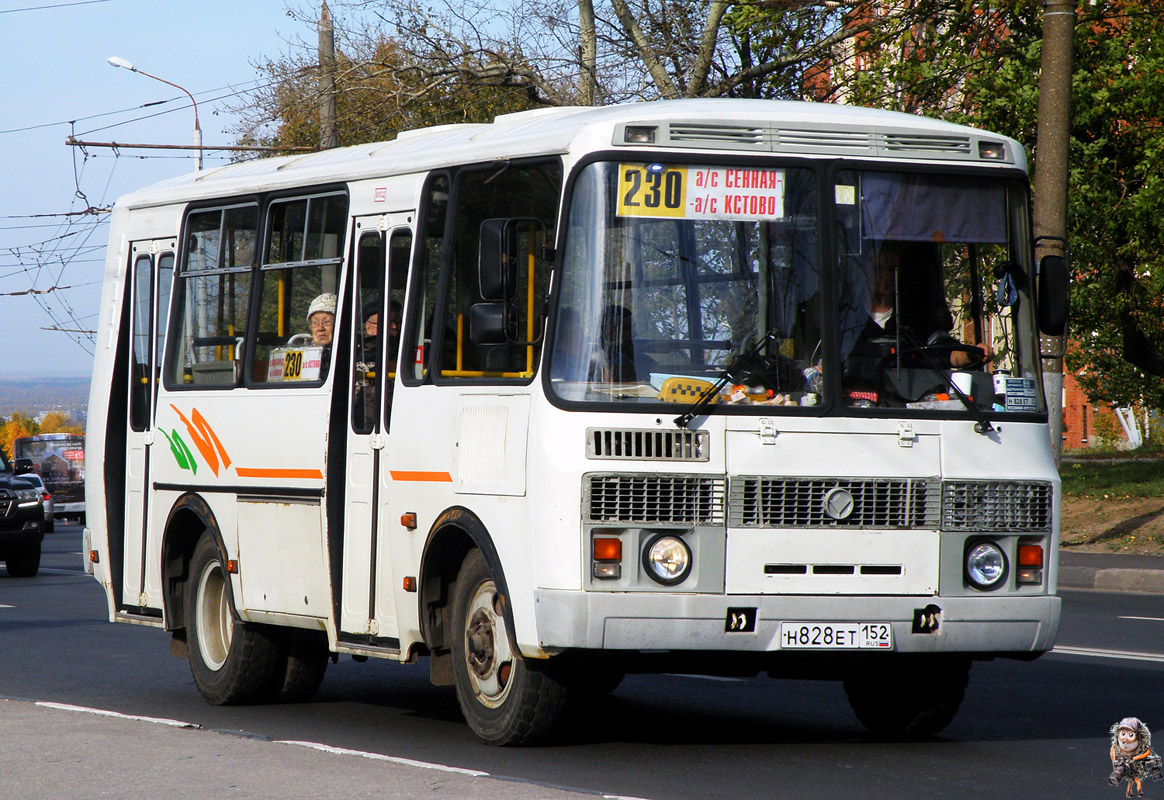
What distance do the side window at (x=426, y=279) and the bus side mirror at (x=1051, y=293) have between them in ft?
8.95

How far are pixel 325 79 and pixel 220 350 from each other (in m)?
18.8

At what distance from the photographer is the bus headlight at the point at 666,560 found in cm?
745

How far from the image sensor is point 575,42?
2838 cm

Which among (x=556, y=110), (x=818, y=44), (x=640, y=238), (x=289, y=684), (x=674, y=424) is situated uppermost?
(x=818, y=44)

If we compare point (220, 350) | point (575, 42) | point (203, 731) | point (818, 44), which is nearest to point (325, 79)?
point (575, 42)

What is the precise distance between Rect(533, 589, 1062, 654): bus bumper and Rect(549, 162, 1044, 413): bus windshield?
80 centimetres

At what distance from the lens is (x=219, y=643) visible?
10.4 metres

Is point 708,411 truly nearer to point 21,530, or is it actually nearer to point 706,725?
point 706,725

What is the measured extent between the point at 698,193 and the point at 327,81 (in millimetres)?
21590

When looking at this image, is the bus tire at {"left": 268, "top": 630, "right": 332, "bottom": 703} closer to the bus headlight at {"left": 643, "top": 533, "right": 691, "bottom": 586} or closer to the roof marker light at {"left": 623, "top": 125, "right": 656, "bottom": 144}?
the bus headlight at {"left": 643, "top": 533, "right": 691, "bottom": 586}

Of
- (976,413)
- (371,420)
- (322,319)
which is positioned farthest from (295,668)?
(976,413)

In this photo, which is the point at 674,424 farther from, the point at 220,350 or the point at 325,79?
the point at 325,79

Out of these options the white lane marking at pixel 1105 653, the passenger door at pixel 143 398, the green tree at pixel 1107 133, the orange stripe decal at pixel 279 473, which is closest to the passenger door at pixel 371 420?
the orange stripe decal at pixel 279 473

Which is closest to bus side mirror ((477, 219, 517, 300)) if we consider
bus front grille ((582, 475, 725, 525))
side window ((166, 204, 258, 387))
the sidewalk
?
bus front grille ((582, 475, 725, 525))
